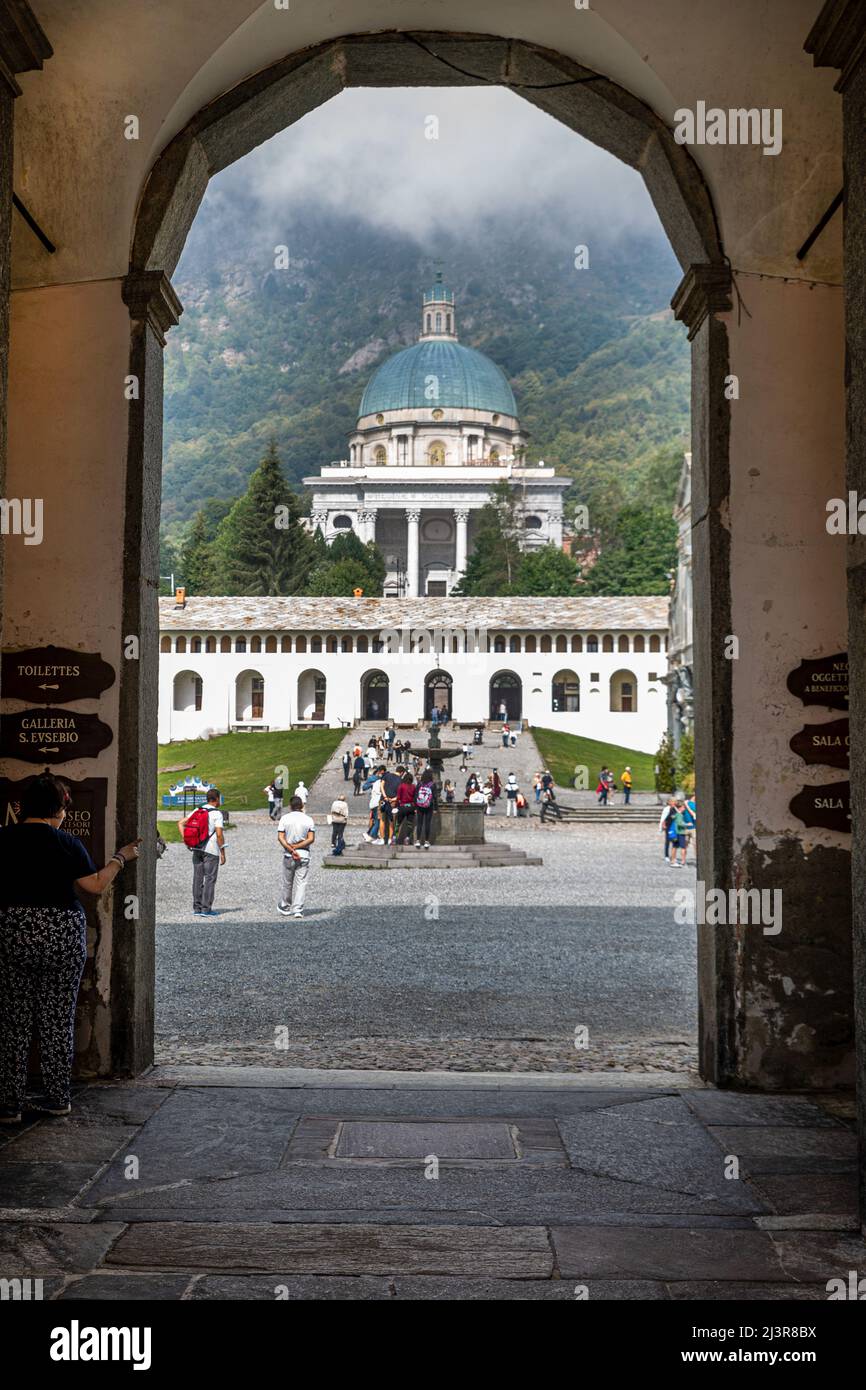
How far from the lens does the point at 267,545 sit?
254 ft

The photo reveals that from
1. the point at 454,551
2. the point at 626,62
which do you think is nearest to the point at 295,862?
the point at 626,62

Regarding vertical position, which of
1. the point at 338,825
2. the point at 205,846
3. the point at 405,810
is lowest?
the point at 338,825

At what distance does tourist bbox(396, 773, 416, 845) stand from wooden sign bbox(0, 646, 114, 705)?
58.8ft

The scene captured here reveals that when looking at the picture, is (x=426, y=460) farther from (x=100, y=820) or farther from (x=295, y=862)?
(x=100, y=820)

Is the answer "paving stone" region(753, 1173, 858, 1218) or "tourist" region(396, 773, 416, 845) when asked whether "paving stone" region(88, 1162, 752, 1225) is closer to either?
"paving stone" region(753, 1173, 858, 1218)

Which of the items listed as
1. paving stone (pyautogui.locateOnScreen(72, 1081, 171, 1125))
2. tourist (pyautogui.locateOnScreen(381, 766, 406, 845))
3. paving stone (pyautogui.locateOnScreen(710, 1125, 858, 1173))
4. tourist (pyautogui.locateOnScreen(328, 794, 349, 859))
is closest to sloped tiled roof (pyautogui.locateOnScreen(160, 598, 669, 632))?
tourist (pyautogui.locateOnScreen(381, 766, 406, 845))

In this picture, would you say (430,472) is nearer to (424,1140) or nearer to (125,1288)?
(424,1140)

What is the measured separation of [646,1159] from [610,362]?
465ft

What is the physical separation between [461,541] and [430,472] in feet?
18.2

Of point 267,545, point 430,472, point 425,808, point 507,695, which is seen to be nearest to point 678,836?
point 425,808

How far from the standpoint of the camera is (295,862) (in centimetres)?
1470

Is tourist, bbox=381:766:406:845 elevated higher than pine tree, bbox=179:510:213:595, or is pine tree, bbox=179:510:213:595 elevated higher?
pine tree, bbox=179:510:213:595

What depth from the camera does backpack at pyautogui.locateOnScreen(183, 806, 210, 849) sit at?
1494 centimetres

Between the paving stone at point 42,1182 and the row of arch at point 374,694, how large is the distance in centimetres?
6086
